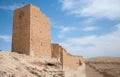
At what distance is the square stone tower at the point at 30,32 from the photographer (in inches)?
668

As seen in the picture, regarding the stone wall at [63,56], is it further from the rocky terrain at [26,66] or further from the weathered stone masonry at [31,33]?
the rocky terrain at [26,66]

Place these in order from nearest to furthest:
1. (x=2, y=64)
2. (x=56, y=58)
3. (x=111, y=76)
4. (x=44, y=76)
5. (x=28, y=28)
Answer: (x=2, y=64) < (x=44, y=76) < (x=28, y=28) < (x=56, y=58) < (x=111, y=76)

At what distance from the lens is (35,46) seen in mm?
17156

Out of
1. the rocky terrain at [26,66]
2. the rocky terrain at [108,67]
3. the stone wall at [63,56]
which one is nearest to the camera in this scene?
the rocky terrain at [26,66]

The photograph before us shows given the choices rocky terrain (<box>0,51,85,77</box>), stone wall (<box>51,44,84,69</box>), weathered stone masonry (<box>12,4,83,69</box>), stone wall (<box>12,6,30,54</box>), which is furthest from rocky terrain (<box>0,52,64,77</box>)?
stone wall (<box>51,44,84,69</box>)

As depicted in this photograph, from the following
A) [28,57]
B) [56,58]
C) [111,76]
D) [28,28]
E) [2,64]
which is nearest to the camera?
[2,64]

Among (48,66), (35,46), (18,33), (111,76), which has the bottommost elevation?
(111,76)

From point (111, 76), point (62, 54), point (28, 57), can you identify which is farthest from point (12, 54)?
point (111, 76)

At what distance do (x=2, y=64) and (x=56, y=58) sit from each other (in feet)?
22.4

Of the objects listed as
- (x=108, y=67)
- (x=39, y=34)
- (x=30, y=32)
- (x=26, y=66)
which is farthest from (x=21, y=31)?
(x=108, y=67)

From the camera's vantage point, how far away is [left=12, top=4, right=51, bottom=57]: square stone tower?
1697 cm

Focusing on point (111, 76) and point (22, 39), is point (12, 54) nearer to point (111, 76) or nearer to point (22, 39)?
point (22, 39)

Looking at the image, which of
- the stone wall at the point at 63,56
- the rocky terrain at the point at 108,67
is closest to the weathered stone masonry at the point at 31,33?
the stone wall at the point at 63,56

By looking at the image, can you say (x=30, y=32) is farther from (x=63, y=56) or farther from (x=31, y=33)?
(x=63, y=56)
